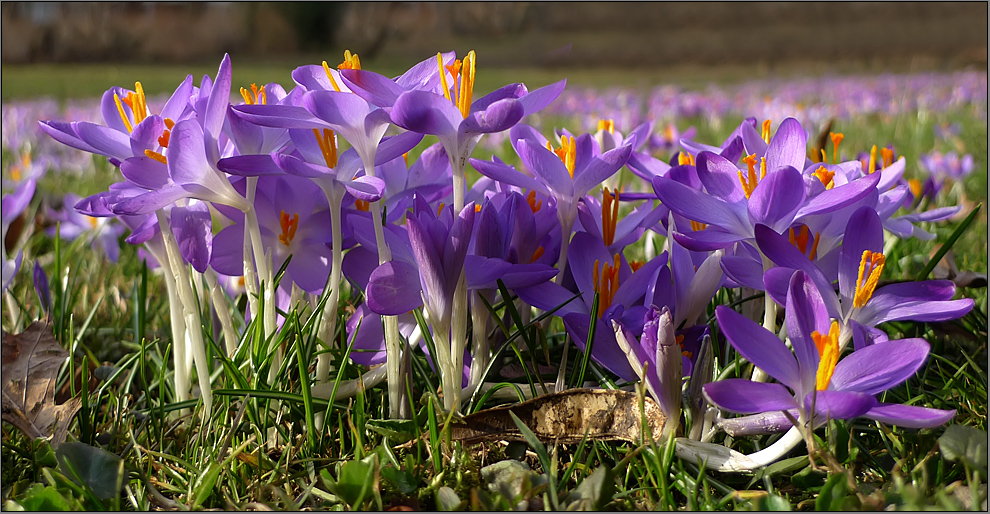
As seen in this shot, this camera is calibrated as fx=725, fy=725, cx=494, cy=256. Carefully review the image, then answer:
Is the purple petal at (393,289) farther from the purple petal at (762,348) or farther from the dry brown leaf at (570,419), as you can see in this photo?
the purple petal at (762,348)

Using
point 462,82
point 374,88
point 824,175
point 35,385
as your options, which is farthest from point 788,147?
point 35,385

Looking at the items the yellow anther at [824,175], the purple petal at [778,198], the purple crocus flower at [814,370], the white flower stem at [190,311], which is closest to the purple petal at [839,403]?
the purple crocus flower at [814,370]

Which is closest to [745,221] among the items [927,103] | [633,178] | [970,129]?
[633,178]

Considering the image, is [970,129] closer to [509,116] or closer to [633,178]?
[633,178]

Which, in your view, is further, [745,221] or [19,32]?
[19,32]

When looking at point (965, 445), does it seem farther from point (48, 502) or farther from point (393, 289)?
point (48, 502)

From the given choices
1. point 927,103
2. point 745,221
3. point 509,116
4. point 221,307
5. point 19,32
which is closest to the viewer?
point 509,116

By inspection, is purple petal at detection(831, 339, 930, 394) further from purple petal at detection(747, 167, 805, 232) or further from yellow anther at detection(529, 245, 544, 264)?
yellow anther at detection(529, 245, 544, 264)
